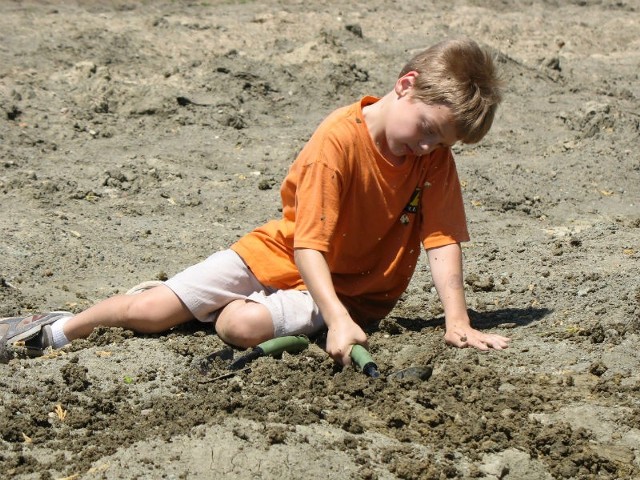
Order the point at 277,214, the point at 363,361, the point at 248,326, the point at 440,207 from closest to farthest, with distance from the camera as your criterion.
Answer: the point at 363,361 < the point at 248,326 < the point at 440,207 < the point at 277,214

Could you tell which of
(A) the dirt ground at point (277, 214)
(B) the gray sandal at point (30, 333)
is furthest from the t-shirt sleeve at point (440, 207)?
(B) the gray sandal at point (30, 333)

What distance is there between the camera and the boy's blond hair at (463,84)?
3.50 m

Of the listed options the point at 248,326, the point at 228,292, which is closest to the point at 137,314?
the point at 228,292

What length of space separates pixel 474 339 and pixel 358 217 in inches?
23.3

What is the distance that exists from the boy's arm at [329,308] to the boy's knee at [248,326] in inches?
10.9

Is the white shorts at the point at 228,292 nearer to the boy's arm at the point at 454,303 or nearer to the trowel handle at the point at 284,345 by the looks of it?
the trowel handle at the point at 284,345

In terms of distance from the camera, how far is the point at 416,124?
355cm

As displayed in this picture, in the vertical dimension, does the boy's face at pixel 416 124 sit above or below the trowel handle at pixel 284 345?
above

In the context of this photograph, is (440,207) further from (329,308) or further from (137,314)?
(137,314)

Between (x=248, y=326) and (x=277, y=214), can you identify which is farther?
(x=277, y=214)

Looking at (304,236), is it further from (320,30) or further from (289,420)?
(320,30)

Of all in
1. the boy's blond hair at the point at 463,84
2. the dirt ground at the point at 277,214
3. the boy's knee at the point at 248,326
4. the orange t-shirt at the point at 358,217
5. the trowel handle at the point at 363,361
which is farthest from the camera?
the boy's knee at the point at 248,326

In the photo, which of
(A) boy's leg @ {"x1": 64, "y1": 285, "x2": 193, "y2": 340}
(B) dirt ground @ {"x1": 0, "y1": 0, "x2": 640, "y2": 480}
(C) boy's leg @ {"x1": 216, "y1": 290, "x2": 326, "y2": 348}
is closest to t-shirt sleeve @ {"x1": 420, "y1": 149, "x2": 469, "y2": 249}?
(B) dirt ground @ {"x1": 0, "y1": 0, "x2": 640, "y2": 480}

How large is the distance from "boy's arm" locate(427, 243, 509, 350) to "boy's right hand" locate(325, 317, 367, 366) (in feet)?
1.36
